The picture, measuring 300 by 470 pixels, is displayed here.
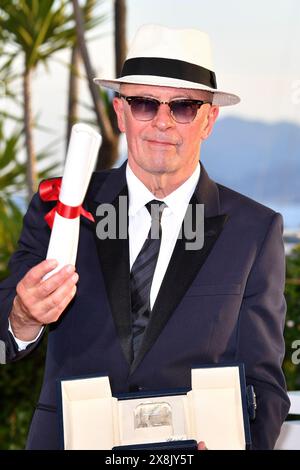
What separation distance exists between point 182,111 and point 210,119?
0.23 meters

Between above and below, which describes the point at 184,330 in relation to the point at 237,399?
above

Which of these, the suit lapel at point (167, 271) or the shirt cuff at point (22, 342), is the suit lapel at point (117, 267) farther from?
the shirt cuff at point (22, 342)

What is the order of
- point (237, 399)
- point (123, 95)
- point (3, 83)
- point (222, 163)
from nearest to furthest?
point (237, 399)
point (123, 95)
point (3, 83)
point (222, 163)

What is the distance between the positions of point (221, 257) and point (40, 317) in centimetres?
69

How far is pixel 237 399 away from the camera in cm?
272

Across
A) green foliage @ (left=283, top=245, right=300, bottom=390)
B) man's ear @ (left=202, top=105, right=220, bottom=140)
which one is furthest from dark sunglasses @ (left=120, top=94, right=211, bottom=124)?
green foliage @ (left=283, top=245, right=300, bottom=390)

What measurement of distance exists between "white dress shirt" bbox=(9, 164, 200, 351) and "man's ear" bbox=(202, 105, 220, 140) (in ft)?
0.43

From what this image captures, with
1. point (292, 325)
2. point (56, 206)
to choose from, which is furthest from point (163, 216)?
point (292, 325)

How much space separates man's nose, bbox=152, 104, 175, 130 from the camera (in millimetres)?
2947

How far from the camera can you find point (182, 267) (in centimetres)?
297

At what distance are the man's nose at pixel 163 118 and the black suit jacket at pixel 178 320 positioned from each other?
329 millimetres

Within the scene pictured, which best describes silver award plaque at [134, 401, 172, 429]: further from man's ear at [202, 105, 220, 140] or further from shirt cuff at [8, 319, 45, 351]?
man's ear at [202, 105, 220, 140]
